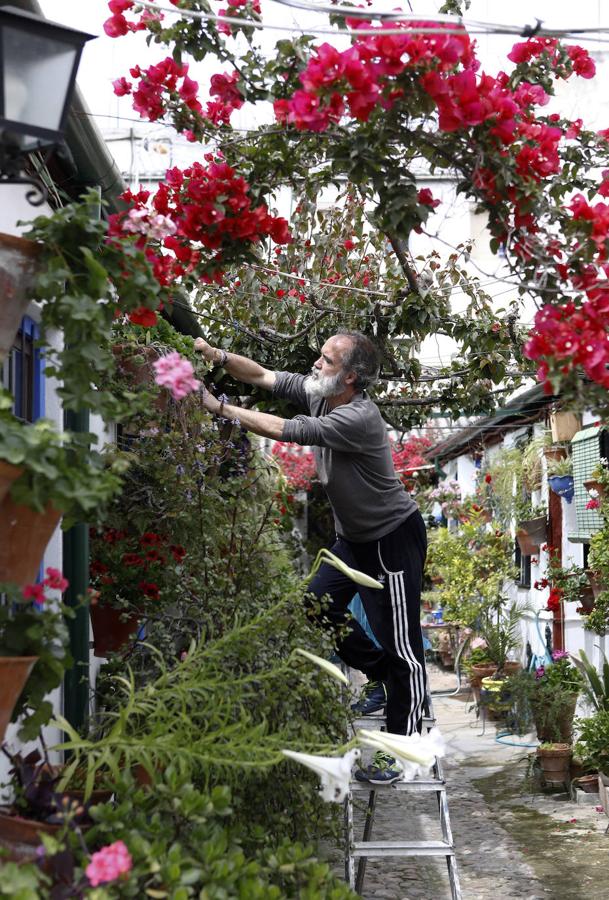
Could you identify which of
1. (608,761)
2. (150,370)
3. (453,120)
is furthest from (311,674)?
(608,761)

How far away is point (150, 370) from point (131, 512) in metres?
0.63

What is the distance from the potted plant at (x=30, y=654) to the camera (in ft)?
7.72

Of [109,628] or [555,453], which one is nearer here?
[109,628]

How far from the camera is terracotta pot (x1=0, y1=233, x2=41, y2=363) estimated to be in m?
2.51

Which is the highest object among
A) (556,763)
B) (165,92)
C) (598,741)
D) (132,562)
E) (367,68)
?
(165,92)

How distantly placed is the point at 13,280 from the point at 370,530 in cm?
282

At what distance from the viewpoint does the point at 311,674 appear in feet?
12.4

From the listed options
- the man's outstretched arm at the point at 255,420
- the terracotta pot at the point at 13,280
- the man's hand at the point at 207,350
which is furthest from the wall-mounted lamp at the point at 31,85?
the man's hand at the point at 207,350

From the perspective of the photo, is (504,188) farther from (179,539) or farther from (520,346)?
(520,346)

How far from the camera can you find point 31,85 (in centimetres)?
239

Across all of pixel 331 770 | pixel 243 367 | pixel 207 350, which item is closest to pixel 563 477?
pixel 243 367

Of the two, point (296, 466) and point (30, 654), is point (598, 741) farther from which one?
point (296, 466)

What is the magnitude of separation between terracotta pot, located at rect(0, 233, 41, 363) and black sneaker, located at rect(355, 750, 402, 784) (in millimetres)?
2960

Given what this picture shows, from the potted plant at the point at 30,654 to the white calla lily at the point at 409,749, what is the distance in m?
0.82
